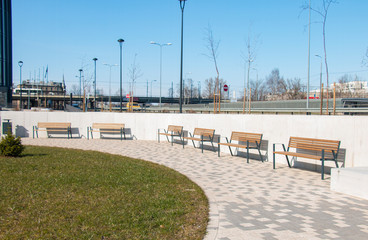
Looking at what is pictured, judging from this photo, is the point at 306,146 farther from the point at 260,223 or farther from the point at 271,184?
the point at 260,223

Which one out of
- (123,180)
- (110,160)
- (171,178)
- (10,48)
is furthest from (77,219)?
(10,48)

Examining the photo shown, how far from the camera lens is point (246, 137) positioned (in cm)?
1148

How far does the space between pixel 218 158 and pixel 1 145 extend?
671 centimetres

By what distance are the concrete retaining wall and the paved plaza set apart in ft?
3.38

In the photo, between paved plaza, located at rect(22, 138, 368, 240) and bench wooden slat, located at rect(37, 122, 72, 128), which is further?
bench wooden slat, located at rect(37, 122, 72, 128)

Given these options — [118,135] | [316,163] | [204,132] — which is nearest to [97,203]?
[316,163]

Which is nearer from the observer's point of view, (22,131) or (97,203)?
(97,203)

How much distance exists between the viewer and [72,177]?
7410 millimetres

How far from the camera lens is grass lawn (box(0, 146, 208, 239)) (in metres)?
4.40

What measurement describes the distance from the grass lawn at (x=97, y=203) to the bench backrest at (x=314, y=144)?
3.53 metres

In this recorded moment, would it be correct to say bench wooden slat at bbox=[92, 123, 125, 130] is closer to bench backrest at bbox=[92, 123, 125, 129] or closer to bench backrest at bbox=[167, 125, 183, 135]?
bench backrest at bbox=[92, 123, 125, 129]

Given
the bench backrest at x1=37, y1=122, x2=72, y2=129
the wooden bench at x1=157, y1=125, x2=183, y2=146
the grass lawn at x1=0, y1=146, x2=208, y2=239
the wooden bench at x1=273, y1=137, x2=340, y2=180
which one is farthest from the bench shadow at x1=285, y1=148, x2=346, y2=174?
the bench backrest at x1=37, y1=122, x2=72, y2=129

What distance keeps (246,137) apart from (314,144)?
9.12 feet

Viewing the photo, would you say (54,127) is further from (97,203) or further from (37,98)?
(37,98)
